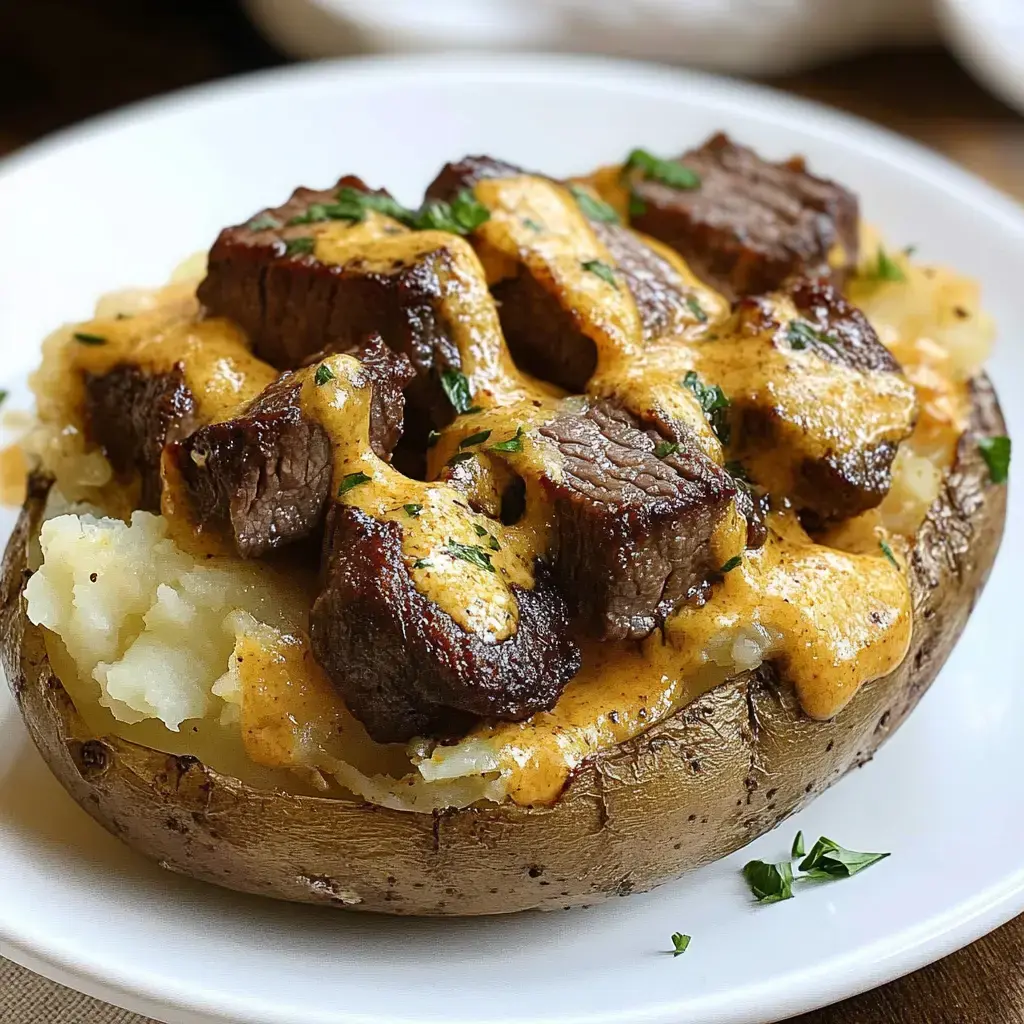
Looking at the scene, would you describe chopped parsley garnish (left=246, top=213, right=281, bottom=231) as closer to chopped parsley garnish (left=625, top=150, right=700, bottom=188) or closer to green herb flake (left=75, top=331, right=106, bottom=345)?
green herb flake (left=75, top=331, right=106, bottom=345)

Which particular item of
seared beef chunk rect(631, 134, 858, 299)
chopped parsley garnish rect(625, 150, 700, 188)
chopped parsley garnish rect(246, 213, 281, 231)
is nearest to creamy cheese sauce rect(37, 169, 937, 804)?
chopped parsley garnish rect(246, 213, 281, 231)

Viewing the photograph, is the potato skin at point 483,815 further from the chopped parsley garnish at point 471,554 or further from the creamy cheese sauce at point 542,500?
the chopped parsley garnish at point 471,554

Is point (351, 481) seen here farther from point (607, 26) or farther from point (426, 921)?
point (607, 26)

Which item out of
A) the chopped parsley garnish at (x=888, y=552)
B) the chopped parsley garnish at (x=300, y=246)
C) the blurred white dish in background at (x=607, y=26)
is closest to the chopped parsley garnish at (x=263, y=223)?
the chopped parsley garnish at (x=300, y=246)

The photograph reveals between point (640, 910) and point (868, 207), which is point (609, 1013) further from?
point (868, 207)

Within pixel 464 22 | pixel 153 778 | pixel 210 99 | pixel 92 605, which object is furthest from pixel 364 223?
pixel 464 22

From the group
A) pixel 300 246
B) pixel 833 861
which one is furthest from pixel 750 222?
pixel 833 861
